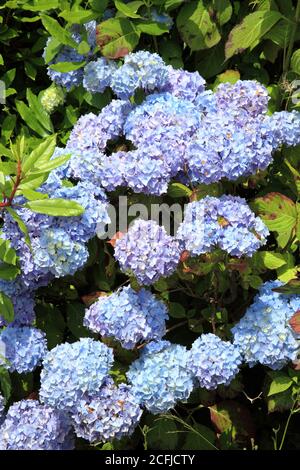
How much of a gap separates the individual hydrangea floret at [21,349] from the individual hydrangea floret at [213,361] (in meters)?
0.47

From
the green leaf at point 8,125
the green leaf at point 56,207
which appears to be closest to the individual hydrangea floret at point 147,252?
the green leaf at point 56,207

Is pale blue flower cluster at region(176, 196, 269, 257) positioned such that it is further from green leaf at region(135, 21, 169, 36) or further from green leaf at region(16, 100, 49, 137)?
green leaf at region(16, 100, 49, 137)

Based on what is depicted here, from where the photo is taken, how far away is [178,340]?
102 inches

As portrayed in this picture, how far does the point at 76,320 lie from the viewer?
100 inches

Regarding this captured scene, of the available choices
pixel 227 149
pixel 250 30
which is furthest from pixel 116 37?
pixel 227 149

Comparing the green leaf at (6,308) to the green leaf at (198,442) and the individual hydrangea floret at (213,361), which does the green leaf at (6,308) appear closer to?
the individual hydrangea floret at (213,361)

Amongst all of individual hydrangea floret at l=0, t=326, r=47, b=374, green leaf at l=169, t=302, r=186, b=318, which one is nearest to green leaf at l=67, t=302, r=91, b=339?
individual hydrangea floret at l=0, t=326, r=47, b=374

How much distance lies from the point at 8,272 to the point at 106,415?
496 millimetres

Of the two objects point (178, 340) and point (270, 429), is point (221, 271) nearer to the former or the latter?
point (178, 340)

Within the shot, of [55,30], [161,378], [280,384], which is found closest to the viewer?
[161,378]

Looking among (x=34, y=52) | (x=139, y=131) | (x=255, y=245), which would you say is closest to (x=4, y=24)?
(x=34, y=52)

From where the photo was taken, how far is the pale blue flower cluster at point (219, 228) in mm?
2145

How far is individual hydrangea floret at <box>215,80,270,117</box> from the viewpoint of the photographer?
8.16 feet

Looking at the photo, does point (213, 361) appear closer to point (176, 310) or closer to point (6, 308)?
point (176, 310)
